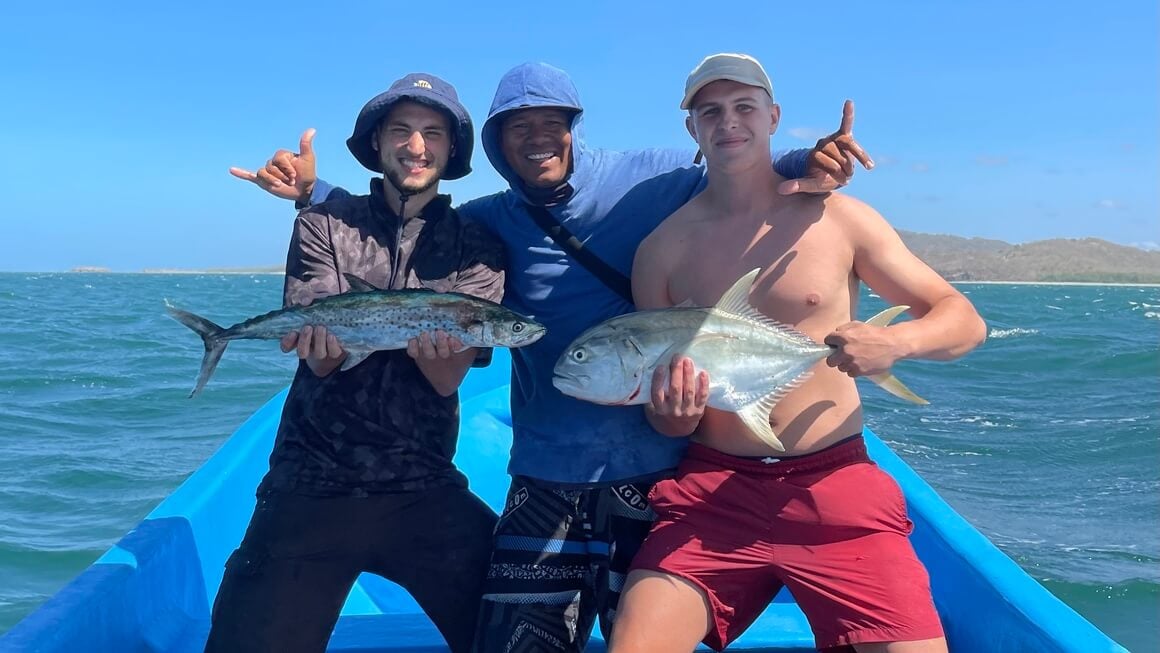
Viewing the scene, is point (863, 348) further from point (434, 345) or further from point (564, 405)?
point (434, 345)

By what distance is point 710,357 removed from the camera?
2744mm

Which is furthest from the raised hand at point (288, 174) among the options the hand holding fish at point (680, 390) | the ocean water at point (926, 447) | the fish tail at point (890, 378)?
the ocean water at point (926, 447)

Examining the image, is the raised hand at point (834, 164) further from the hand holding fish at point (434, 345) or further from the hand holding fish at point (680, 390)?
the hand holding fish at point (434, 345)

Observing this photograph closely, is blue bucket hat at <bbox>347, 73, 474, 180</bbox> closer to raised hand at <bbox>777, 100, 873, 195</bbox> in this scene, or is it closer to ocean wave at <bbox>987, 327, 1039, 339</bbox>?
raised hand at <bbox>777, 100, 873, 195</bbox>

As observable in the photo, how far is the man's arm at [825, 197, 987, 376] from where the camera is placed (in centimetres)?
258

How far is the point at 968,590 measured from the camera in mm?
3221

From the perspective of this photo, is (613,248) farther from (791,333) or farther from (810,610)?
(810,610)

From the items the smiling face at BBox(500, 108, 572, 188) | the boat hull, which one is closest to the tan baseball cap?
the smiling face at BBox(500, 108, 572, 188)

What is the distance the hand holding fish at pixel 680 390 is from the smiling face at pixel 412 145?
1215 mm

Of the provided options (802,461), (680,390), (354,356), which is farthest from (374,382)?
(802,461)

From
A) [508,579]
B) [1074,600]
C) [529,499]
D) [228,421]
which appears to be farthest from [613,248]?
[228,421]

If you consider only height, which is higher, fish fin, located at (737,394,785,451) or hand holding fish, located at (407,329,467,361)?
hand holding fish, located at (407,329,467,361)

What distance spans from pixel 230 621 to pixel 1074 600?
570 centimetres

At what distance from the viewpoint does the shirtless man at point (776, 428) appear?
105 inches
